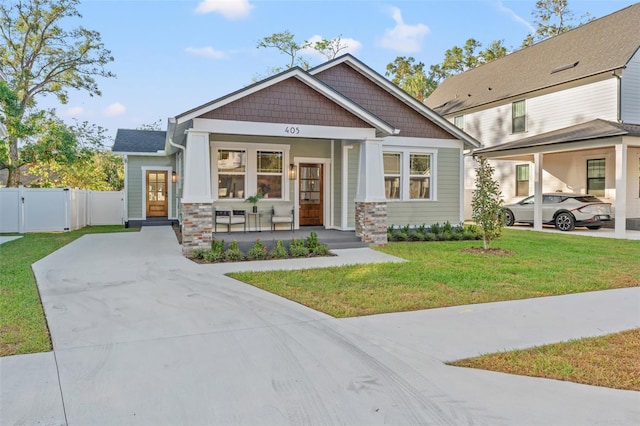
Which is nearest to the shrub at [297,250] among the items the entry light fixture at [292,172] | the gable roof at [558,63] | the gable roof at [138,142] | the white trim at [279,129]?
the white trim at [279,129]

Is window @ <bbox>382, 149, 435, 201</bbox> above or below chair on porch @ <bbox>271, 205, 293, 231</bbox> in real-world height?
above

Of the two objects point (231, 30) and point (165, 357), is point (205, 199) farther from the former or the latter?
point (231, 30)

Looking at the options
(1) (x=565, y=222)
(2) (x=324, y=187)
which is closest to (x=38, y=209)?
(2) (x=324, y=187)

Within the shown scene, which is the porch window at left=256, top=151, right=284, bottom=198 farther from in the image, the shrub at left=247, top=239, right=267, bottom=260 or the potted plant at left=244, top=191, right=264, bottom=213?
the shrub at left=247, top=239, right=267, bottom=260

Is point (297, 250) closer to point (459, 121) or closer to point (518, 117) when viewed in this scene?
point (518, 117)

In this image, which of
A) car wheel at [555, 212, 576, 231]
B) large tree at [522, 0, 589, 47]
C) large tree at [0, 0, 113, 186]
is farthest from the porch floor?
large tree at [522, 0, 589, 47]

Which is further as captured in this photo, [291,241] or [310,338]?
[291,241]

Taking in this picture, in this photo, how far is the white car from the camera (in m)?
15.6

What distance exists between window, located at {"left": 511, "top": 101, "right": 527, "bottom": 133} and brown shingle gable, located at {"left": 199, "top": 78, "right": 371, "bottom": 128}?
11.8 m

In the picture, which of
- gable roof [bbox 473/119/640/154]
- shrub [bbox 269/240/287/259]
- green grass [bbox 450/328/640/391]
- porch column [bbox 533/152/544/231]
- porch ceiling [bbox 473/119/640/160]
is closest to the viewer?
green grass [bbox 450/328/640/391]

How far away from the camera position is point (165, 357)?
3801 millimetres

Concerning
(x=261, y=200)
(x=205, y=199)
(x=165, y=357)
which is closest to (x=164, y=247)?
(x=205, y=199)

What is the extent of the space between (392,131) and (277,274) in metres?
5.62

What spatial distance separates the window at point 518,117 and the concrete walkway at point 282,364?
15.0 m
